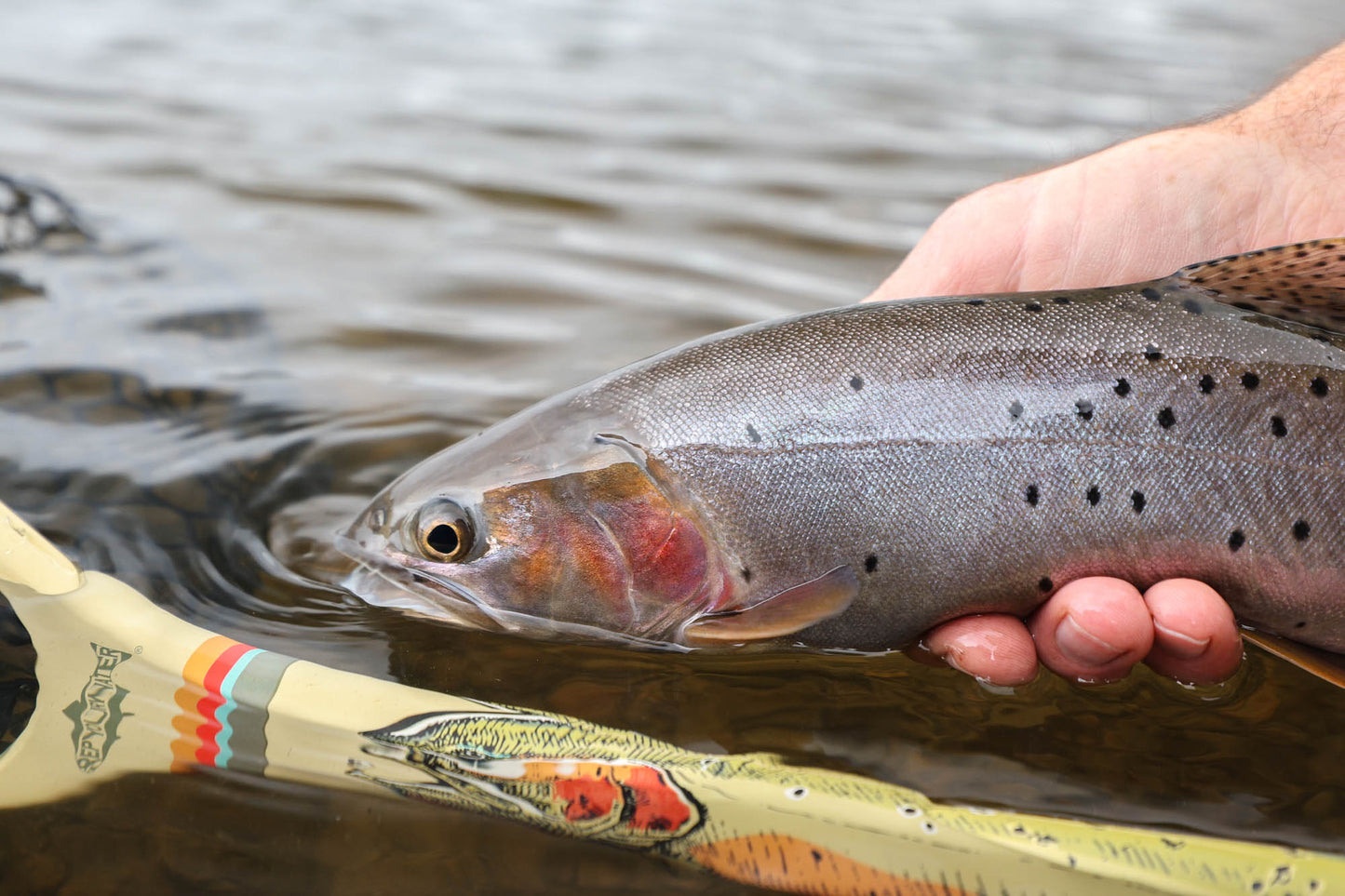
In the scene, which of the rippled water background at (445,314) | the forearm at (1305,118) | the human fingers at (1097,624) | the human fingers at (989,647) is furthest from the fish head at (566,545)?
the forearm at (1305,118)

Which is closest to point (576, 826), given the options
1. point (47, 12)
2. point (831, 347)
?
point (831, 347)

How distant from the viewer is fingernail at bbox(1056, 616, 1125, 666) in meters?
2.38

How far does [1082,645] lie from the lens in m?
2.41

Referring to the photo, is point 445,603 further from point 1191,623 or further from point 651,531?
point 1191,623

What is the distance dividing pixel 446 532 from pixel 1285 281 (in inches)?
83.0

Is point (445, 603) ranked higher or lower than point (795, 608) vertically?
lower

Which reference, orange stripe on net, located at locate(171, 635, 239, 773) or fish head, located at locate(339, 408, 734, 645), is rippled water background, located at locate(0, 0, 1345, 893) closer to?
orange stripe on net, located at locate(171, 635, 239, 773)

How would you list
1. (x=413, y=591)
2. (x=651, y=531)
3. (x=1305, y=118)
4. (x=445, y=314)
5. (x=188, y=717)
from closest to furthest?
(x=188, y=717) → (x=651, y=531) → (x=413, y=591) → (x=1305, y=118) → (x=445, y=314)

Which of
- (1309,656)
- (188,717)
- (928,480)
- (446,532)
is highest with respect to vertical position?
(928,480)

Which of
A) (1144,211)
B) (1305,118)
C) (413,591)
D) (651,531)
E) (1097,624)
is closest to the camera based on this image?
(1097,624)

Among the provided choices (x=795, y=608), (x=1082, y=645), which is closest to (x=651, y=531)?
(x=795, y=608)

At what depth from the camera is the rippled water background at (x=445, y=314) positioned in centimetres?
231

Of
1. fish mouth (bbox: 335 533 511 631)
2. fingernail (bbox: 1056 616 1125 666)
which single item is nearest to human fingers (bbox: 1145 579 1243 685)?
fingernail (bbox: 1056 616 1125 666)

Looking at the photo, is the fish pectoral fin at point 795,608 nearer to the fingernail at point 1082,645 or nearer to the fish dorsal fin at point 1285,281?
the fingernail at point 1082,645
